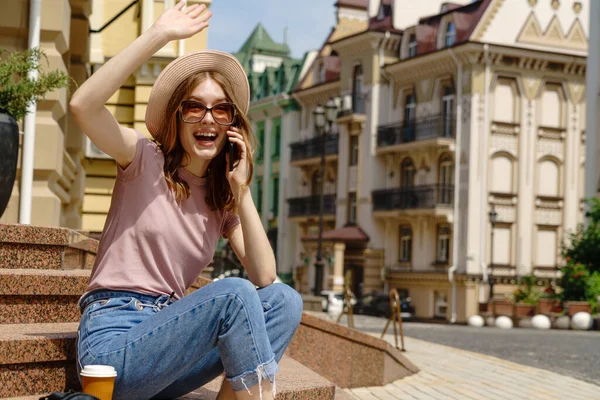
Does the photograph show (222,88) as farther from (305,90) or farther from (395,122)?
(305,90)

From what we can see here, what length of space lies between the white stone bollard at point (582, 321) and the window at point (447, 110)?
49.5 feet

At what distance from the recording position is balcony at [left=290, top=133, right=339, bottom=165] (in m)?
50.7

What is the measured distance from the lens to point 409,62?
148 ft

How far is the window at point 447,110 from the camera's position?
4288 centimetres

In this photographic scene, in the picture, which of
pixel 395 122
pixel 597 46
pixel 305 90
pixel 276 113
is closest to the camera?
pixel 597 46

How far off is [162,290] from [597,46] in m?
32.9

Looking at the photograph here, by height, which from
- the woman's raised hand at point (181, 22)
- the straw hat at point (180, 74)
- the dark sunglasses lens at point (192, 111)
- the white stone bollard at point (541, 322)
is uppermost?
the woman's raised hand at point (181, 22)

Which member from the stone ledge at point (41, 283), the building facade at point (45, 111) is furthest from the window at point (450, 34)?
the stone ledge at point (41, 283)

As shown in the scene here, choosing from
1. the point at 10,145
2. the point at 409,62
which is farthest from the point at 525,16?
the point at 10,145

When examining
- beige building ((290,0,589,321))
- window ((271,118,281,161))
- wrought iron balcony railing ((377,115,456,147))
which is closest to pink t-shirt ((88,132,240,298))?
beige building ((290,0,589,321))

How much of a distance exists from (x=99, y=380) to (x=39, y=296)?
1.54m

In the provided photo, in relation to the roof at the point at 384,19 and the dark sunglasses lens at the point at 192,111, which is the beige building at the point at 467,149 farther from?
the dark sunglasses lens at the point at 192,111

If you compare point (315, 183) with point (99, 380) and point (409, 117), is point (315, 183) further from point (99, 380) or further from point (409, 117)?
point (99, 380)

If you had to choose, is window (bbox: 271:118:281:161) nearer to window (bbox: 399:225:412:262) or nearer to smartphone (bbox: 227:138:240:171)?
window (bbox: 399:225:412:262)
